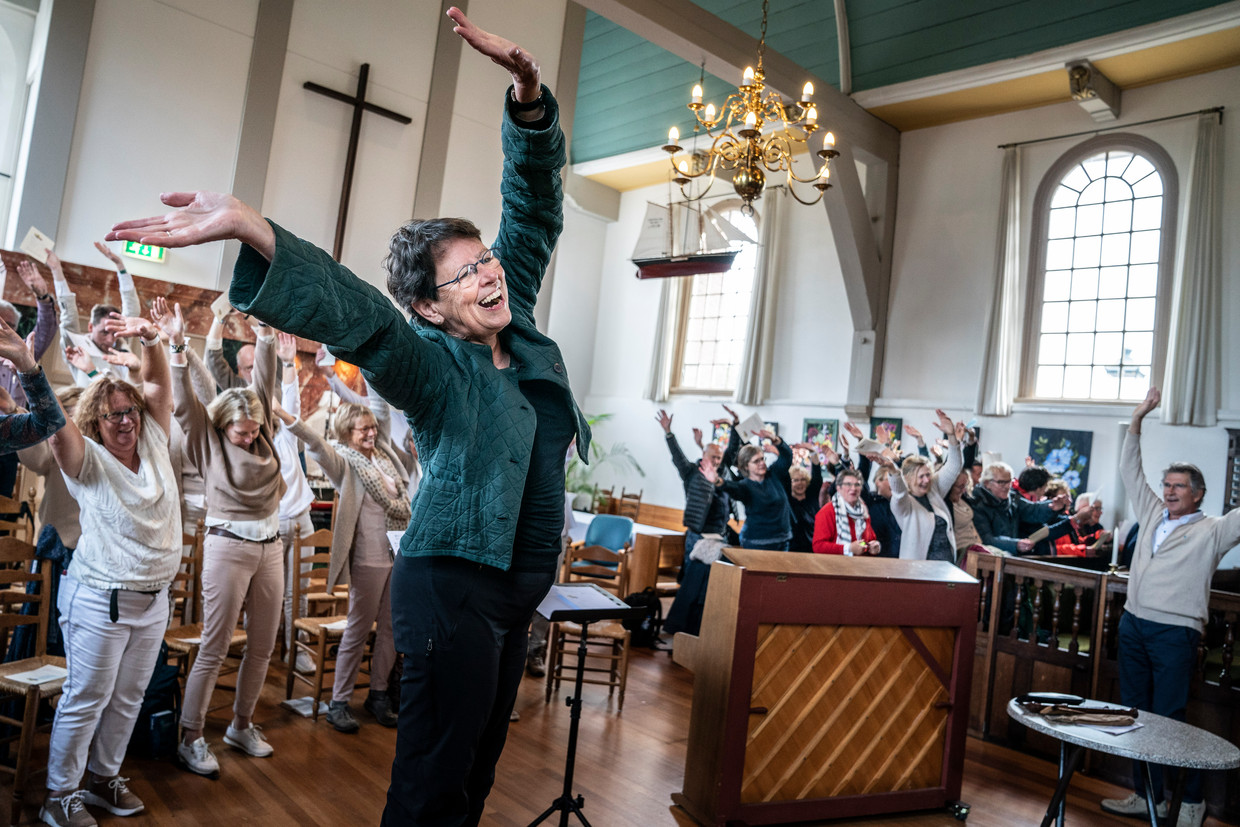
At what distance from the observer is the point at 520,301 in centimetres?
159

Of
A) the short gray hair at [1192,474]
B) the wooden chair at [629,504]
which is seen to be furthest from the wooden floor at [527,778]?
the wooden chair at [629,504]

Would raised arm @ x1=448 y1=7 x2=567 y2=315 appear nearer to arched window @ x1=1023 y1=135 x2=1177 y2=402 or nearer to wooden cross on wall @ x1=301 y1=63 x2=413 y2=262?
wooden cross on wall @ x1=301 y1=63 x2=413 y2=262

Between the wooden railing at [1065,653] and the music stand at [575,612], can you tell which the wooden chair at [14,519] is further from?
the wooden railing at [1065,653]

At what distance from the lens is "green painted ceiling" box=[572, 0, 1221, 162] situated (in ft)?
25.5

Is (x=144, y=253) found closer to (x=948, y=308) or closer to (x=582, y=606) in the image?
(x=582, y=606)

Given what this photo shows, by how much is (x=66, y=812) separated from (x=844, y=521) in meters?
4.20

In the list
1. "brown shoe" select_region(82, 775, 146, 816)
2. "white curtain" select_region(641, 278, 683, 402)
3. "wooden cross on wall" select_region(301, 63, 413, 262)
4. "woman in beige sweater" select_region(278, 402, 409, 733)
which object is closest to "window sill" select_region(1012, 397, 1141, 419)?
"white curtain" select_region(641, 278, 683, 402)

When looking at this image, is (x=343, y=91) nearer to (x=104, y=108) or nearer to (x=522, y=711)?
(x=104, y=108)

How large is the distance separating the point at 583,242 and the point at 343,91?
22.8 feet

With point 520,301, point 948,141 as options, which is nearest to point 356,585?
point 520,301

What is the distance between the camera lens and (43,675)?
3.01 m

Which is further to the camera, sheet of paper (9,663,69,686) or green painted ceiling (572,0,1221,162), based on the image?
green painted ceiling (572,0,1221,162)

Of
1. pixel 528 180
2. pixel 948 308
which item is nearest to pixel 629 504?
pixel 948 308

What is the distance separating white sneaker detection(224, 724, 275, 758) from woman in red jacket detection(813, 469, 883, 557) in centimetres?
328
